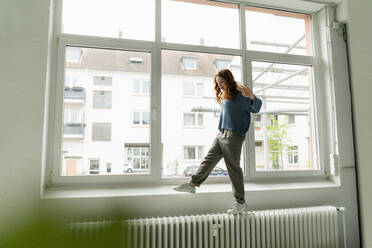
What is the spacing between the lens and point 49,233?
296 mm

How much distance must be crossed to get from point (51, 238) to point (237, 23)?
9.96ft

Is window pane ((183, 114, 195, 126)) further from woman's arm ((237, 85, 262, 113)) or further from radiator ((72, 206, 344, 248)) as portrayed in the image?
radiator ((72, 206, 344, 248))

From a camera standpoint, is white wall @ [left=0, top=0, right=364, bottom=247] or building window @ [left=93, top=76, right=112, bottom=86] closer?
white wall @ [left=0, top=0, right=364, bottom=247]

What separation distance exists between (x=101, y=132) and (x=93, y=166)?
0.32 metres

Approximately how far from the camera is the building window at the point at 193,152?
8.77 feet

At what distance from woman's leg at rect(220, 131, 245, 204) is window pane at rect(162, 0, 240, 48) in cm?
111

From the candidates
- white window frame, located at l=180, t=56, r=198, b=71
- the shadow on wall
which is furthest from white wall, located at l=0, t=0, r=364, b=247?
the shadow on wall

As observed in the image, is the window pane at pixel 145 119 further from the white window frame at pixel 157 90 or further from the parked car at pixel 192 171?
the parked car at pixel 192 171

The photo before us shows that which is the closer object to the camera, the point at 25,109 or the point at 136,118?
the point at 25,109

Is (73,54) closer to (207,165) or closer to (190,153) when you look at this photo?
(190,153)

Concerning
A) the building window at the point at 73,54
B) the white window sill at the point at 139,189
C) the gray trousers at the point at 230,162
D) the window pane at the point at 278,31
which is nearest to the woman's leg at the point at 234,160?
the gray trousers at the point at 230,162

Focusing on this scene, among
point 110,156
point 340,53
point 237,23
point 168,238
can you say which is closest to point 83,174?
point 110,156

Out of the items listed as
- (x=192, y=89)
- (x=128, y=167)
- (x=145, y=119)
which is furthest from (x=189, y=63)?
(x=128, y=167)

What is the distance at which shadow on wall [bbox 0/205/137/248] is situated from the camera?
0.28 m
